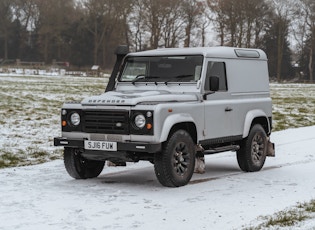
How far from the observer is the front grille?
8.38 meters

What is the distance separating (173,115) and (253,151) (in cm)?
259

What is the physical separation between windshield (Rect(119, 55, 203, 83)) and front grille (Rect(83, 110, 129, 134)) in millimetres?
1464

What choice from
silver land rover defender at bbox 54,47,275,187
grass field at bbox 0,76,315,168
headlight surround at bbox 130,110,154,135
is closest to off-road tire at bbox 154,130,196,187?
silver land rover defender at bbox 54,47,275,187

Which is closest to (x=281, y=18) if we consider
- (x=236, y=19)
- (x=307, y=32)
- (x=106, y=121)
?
(x=307, y=32)

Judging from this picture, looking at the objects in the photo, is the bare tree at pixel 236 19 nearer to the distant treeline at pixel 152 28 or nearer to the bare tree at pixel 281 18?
the distant treeline at pixel 152 28

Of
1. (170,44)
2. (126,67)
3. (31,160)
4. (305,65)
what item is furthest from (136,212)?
(305,65)

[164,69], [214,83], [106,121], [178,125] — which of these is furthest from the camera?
[164,69]

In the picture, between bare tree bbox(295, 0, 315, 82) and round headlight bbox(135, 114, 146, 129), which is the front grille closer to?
round headlight bbox(135, 114, 146, 129)

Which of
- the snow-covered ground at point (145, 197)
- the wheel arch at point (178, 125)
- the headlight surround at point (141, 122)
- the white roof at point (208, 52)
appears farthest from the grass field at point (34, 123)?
the wheel arch at point (178, 125)

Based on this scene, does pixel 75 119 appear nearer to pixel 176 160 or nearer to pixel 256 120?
pixel 176 160

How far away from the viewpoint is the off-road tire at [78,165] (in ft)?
30.5

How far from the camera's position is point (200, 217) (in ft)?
22.3

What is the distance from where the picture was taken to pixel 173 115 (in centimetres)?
845

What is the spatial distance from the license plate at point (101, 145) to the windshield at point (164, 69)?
171cm
